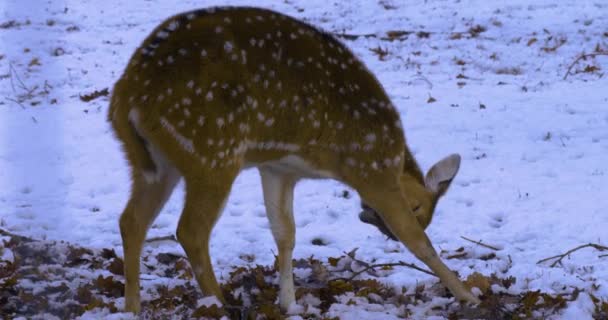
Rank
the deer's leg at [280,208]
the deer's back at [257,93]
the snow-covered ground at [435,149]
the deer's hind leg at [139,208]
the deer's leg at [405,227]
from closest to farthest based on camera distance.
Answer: the deer's back at [257,93], the deer's hind leg at [139,208], the deer's leg at [405,227], the deer's leg at [280,208], the snow-covered ground at [435,149]

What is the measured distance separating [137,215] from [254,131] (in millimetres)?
832

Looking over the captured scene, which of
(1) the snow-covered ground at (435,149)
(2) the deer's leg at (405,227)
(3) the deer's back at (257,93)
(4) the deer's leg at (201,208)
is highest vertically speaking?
(3) the deer's back at (257,93)

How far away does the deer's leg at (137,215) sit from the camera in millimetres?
4781

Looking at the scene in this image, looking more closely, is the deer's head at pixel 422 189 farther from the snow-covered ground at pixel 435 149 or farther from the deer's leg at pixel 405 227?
the snow-covered ground at pixel 435 149

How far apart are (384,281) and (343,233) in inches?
58.4

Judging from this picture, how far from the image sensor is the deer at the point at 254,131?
4539 mm

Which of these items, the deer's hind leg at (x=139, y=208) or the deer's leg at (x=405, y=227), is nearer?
the deer's hind leg at (x=139, y=208)

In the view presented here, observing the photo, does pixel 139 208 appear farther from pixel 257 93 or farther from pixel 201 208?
pixel 257 93

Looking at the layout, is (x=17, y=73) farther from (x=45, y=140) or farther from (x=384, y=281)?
(x=384, y=281)

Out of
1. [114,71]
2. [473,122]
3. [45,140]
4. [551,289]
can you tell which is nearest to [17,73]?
[114,71]

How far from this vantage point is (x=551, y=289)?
19.0ft

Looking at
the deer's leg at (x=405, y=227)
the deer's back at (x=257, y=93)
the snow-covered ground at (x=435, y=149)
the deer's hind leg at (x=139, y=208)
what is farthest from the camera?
the snow-covered ground at (x=435, y=149)

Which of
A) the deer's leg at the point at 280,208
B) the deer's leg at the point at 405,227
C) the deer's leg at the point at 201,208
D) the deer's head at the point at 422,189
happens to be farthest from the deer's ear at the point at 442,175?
the deer's leg at the point at 201,208

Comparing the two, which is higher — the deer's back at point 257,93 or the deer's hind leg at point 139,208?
the deer's back at point 257,93
